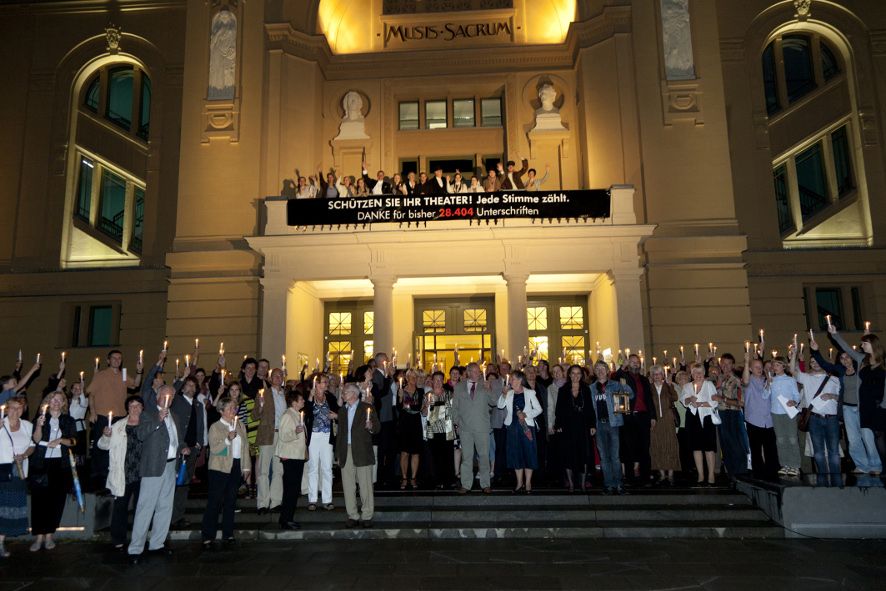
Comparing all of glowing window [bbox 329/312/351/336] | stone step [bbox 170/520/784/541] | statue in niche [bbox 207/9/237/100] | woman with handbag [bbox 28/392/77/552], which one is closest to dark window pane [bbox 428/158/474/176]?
glowing window [bbox 329/312/351/336]

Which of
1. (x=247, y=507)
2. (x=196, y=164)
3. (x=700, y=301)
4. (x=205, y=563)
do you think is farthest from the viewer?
(x=196, y=164)

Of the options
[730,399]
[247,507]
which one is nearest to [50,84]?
[247,507]

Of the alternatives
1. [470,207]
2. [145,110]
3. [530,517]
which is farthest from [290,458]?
[145,110]

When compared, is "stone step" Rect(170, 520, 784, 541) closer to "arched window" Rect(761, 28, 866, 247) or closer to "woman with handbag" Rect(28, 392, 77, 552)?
"woman with handbag" Rect(28, 392, 77, 552)

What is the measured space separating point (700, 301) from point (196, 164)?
1516 centimetres

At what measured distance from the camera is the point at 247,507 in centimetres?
1076

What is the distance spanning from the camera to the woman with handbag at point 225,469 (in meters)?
8.88

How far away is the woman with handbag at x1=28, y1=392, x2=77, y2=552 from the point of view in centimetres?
909

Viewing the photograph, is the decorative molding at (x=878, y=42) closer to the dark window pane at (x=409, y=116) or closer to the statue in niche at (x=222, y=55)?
the dark window pane at (x=409, y=116)

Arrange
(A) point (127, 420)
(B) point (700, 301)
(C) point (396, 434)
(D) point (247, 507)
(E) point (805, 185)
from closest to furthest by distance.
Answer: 1. (A) point (127, 420)
2. (D) point (247, 507)
3. (C) point (396, 434)
4. (B) point (700, 301)
5. (E) point (805, 185)

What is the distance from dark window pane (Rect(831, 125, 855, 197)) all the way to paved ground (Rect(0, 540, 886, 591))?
53.1 ft

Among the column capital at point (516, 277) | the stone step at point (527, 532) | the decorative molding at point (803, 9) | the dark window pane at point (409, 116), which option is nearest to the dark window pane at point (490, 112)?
the dark window pane at point (409, 116)

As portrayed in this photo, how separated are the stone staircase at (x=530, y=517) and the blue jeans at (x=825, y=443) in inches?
55.0

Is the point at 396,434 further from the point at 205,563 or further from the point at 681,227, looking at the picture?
the point at 681,227
